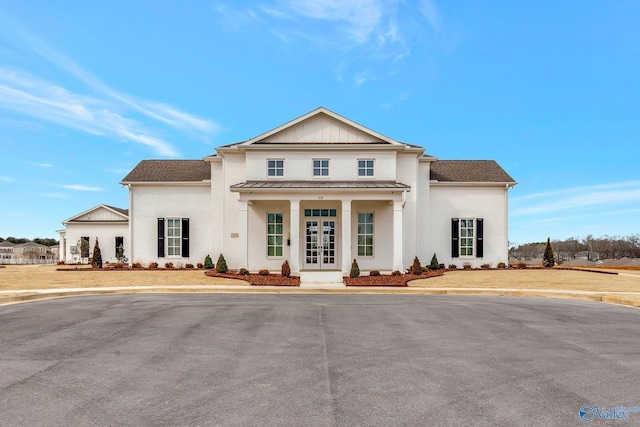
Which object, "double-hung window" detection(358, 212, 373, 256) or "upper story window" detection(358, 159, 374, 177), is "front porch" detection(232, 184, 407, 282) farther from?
"upper story window" detection(358, 159, 374, 177)

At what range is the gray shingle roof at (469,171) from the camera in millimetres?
27016

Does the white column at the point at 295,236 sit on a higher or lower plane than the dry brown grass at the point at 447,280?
higher

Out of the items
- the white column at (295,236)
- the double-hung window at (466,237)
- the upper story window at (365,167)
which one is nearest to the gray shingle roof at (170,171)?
the white column at (295,236)

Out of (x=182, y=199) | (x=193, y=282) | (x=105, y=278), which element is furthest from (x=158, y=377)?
(x=182, y=199)

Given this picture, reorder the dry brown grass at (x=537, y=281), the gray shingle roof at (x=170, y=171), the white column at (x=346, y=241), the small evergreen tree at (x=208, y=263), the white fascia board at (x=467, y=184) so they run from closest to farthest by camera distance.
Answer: the dry brown grass at (x=537, y=281) → the white column at (x=346, y=241) → the small evergreen tree at (x=208, y=263) → the white fascia board at (x=467, y=184) → the gray shingle roof at (x=170, y=171)

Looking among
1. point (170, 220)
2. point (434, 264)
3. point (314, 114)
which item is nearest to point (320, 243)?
point (434, 264)

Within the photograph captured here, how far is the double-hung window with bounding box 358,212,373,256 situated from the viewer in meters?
24.5

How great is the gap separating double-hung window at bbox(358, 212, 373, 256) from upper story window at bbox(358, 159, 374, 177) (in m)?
2.33

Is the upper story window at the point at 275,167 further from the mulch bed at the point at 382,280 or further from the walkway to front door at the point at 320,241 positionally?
the mulch bed at the point at 382,280

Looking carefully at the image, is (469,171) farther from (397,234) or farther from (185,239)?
(185,239)

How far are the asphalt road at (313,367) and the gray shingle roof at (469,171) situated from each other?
54.7ft

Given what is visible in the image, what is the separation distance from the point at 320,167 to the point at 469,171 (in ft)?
34.9

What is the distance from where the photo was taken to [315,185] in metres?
22.9

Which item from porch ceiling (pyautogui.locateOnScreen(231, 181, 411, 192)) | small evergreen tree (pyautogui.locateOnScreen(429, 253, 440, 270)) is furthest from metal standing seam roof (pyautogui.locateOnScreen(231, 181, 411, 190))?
small evergreen tree (pyautogui.locateOnScreen(429, 253, 440, 270))
